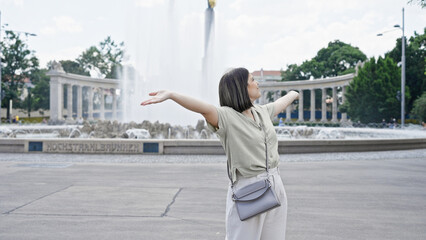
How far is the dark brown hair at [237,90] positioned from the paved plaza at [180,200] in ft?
9.91

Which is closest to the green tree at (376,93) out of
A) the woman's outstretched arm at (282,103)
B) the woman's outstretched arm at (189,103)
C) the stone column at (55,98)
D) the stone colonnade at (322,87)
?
the stone colonnade at (322,87)

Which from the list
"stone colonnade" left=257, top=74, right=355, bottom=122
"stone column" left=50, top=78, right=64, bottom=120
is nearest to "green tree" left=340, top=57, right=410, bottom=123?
"stone colonnade" left=257, top=74, right=355, bottom=122

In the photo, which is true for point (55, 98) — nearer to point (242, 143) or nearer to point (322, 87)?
point (322, 87)

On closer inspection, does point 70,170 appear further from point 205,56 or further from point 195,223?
point 205,56

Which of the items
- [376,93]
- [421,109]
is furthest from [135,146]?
[376,93]

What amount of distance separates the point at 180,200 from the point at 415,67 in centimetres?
4871

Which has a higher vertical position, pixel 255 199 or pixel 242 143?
pixel 242 143

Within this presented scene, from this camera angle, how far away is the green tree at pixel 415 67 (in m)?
46.7

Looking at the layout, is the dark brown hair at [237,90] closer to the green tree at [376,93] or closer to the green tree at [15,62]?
the green tree at [376,93]

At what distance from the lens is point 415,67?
4728cm

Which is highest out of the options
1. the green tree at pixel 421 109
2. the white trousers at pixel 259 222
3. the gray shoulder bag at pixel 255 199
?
the green tree at pixel 421 109

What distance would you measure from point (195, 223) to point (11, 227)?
277 cm

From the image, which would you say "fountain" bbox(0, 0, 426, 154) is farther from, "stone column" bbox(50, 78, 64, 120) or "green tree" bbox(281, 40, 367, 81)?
"green tree" bbox(281, 40, 367, 81)

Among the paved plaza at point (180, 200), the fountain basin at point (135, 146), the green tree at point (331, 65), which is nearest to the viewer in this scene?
the paved plaza at point (180, 200)
